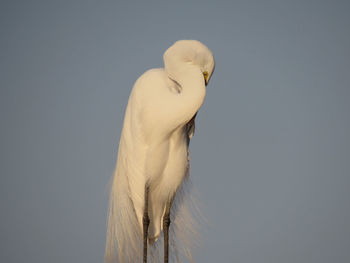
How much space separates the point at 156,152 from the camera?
2857 mm

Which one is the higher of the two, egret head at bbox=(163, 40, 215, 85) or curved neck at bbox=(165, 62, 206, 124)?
egret head at bbox=(163, 40, 215, 85)

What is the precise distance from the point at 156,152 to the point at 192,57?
542 millimetres

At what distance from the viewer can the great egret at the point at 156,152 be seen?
8.91 ft

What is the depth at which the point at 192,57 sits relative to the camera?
107 inches

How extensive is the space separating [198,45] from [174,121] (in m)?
0.41

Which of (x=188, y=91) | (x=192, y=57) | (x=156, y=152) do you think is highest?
(x=192, y=57)

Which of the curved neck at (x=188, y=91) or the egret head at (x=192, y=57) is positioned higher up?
the egret head at (x=192, y=57)

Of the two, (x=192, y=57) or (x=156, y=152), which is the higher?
(x=192, y=57)

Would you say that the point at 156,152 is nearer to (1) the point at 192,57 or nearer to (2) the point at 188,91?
(2) the point at 188,91

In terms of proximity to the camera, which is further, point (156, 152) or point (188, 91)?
point (156, 152)

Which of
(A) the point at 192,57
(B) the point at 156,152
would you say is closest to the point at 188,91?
(A) the point at 192,57

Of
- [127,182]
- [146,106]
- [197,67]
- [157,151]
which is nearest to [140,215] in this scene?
[127,182]

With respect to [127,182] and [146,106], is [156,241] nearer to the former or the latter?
[127,182]

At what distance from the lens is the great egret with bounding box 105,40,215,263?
271 centimetres
